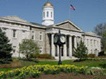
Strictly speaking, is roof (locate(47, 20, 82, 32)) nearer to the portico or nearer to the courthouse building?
the courthouse building

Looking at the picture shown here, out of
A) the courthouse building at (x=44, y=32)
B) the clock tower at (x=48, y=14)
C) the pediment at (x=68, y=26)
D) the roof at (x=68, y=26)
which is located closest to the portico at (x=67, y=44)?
the courthouse building at (x=44, y=32)

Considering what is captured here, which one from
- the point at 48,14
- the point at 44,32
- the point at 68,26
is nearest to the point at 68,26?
the point at 68,26

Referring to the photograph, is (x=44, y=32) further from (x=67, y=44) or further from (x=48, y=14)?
(x=67, y=44)

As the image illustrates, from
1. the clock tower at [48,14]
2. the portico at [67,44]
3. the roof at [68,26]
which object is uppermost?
the clock tower at [48,14]

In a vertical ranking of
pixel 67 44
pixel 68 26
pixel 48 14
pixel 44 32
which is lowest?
pixel 67 44

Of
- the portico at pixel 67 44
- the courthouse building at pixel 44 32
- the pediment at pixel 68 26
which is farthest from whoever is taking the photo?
the pediment at pixel 68 26

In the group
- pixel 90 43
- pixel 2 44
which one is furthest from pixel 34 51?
pixel 90 43

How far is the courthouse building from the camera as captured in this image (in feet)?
181

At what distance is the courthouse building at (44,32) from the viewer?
55.1 meters

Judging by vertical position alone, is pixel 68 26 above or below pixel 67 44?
above

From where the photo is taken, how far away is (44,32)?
63.6 metres

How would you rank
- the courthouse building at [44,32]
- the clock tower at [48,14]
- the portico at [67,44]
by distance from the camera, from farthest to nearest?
the clock tower at [48,14] → the portico at [67,44] → the courthouse building at [44,32]

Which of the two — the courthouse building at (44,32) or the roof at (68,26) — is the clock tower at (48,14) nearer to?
the courthouse building at (44,32)

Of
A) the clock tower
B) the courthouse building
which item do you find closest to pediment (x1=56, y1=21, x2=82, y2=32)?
the courthouse building
